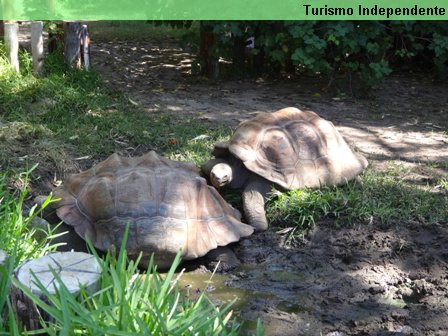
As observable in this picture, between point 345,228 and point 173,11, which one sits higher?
point 173,11

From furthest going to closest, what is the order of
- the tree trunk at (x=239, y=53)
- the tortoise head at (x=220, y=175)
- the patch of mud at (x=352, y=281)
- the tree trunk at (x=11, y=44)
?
the tree trunk at (x=239, y=53), the tree trunk at (x=11, y=44), the tortoise head at (x=220, y=175), the patch of mud at (x=352, y=281)

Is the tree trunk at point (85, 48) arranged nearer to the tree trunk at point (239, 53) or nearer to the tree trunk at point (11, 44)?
the tree trunk at point (11, 44)

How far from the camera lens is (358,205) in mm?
5172

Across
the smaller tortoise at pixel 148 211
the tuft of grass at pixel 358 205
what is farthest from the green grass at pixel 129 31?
the smaller tortoise at pixel 148 211

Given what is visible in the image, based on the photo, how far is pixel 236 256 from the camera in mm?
4848

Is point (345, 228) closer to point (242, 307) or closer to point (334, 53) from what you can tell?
point (242, 307)

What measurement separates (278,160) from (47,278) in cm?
278

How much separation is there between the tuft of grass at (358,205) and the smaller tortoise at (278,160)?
11 centimetres

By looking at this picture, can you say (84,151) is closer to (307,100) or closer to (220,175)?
(220,175)

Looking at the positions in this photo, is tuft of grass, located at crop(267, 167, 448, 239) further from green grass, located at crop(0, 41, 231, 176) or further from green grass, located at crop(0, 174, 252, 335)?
green grass, located at crop(0, 174, 252, 335)

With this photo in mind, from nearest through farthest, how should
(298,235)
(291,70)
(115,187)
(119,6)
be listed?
1. (115,187)
2. (298,235)
3. (291,70)
4. (119,6)

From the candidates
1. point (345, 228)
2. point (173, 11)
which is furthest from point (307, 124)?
point (173, 11)

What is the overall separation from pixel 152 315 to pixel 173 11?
6640 mm

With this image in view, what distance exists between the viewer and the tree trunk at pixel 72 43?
8125 mm
